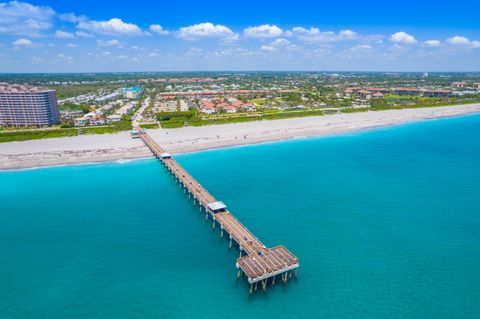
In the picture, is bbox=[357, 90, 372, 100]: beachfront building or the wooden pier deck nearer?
the wooden pier deck

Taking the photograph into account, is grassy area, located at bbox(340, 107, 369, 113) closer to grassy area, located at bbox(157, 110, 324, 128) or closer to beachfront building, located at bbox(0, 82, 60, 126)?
grassy area, located at bbox(157, 110, 324, 128)

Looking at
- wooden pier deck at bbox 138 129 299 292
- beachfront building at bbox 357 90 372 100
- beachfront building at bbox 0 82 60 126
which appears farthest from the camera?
beachfront building at bbox 357 90 372 100

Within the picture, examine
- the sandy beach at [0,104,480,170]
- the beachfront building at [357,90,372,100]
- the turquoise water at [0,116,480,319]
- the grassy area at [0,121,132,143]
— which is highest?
the beachfront building at [357,90,372,100]

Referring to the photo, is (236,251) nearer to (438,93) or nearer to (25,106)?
(25,106)

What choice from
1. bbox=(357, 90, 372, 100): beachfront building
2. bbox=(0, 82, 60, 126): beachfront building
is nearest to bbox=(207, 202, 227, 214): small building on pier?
bbox=(0, 82, 60, 126): beachfront building

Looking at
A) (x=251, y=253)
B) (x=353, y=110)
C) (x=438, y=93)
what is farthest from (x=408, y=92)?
(x=251, y=253)

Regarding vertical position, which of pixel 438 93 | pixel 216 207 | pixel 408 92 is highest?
pixel 438 93

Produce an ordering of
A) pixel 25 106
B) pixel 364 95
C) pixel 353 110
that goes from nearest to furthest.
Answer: pixel 25 106 → pixel 353 110 → pixel 364 95
